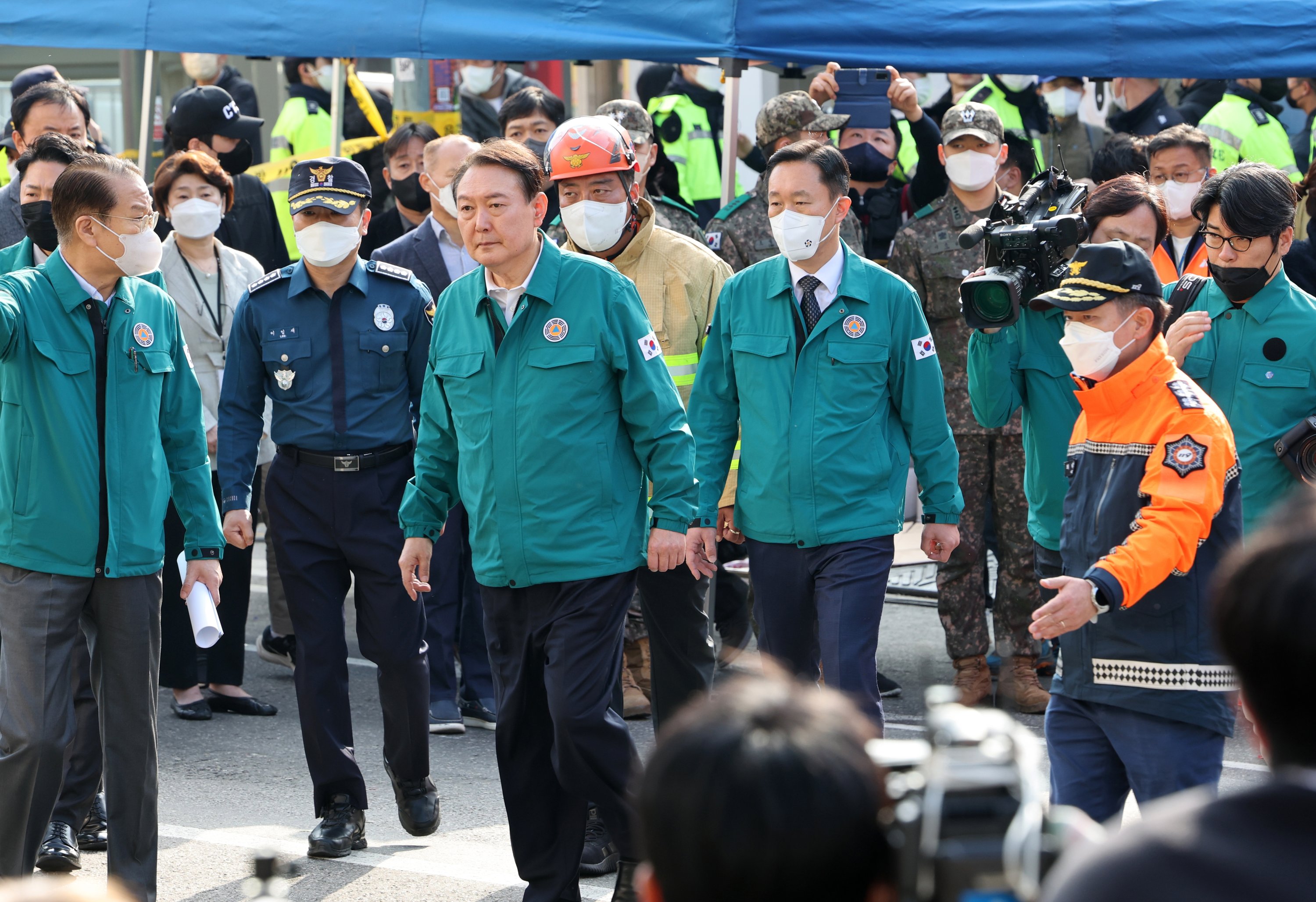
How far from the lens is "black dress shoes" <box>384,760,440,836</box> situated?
17.2 ft

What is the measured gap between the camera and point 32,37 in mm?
8555

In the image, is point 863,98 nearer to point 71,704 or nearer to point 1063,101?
point 1063,101

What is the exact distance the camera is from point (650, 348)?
4.62 metres

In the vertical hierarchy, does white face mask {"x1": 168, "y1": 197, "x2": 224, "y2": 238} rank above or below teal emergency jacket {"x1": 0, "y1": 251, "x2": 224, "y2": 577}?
above

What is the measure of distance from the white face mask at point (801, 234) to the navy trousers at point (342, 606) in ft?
5.09

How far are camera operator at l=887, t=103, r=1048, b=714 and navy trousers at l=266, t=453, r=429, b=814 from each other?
2.56 meters

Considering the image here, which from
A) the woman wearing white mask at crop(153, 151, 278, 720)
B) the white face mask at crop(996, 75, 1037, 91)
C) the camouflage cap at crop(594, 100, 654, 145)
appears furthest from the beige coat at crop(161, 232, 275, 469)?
the white face mask at crop(996, 75, 1037, 91)

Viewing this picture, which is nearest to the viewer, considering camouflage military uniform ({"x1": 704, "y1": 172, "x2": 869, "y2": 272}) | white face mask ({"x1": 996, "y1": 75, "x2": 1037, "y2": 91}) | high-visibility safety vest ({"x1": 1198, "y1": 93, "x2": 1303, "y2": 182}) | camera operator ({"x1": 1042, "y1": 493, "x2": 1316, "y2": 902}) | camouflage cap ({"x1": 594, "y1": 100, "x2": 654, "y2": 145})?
camera operator ({"x1": 1042, "y1": 493, "x2": 1316, "y2": 902})

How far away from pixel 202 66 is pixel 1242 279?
8.15 metres

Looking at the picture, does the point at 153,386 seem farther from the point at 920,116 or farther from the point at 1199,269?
the point at 920,116

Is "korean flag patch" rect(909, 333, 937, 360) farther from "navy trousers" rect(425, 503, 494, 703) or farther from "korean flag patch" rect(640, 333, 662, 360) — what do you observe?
"navy trousers" rect(425, 503, 494, 703)

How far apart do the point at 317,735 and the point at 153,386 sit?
1.32m

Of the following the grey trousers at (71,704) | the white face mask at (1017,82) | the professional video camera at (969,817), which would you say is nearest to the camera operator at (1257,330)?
the grey trousers at (71,704)

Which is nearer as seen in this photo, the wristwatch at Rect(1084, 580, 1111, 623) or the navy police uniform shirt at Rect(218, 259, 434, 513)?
the wristwatch at Rect(1084, 580, 1111, 623)
